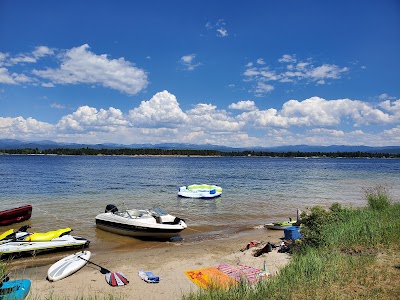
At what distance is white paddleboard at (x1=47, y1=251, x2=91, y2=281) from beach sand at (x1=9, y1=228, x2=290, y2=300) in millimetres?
179

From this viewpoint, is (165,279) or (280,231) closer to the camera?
(165,279)

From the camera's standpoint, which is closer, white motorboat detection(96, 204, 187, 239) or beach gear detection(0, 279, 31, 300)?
beach gear detection(0, 279, 31, 300)

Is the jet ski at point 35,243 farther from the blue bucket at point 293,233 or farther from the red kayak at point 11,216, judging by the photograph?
the blue bucket at point 293,233

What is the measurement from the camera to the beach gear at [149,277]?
9383mm

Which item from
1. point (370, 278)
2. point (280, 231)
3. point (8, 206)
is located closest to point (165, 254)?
point (280, 231)

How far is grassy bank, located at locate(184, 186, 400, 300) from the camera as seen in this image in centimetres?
596

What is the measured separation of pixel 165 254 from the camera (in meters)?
13.1

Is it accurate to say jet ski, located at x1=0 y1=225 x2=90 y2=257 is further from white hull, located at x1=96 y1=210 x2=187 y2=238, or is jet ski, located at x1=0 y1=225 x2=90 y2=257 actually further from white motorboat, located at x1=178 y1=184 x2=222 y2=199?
white motorboat, located at x1=178 y1=184 x2=222 y2=199

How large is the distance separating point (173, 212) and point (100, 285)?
43.6 feet

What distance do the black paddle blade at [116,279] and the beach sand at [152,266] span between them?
17 centimetres

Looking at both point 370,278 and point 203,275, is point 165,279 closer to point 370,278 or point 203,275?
point 203,275

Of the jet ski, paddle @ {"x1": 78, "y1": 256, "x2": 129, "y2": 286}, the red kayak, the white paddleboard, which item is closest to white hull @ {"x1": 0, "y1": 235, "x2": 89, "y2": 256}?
the jet ski

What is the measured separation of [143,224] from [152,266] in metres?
4.09

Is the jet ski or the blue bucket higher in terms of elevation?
the blue bucket
